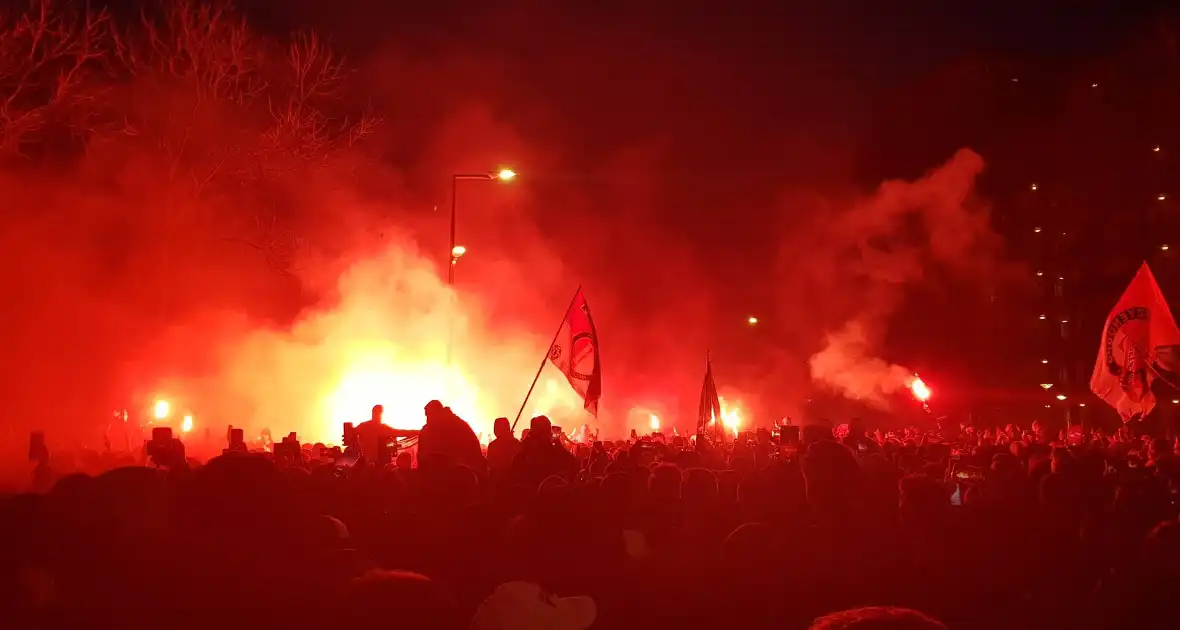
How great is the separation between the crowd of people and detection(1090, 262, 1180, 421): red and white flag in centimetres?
741

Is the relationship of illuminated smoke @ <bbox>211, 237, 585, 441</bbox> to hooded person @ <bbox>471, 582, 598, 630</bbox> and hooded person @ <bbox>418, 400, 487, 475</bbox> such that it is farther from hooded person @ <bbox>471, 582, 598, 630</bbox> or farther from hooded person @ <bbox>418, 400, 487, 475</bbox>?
hooded person @ <bbox>471, 582, 598, 630</bbox>

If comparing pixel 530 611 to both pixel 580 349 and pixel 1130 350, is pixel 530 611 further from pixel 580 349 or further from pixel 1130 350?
pixel 1130 350

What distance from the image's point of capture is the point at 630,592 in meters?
4.56

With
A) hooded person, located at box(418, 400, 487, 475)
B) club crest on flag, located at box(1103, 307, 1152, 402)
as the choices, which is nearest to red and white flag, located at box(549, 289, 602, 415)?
hooded person, located at box(418, 400, 487, 475)

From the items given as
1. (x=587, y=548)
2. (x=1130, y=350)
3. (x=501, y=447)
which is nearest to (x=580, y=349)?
(x=501, y=447)

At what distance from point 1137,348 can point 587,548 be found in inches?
537

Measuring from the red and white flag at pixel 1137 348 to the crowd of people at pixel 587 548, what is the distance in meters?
7.41

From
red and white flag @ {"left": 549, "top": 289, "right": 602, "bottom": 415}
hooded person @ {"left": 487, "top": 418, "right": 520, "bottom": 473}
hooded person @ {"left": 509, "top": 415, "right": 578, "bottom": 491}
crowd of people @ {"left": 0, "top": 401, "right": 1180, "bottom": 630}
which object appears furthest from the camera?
red and white flag @ {"left": 549, "top": 289, "right": 602, "bottom": 415}

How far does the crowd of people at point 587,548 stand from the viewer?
10.6 feet

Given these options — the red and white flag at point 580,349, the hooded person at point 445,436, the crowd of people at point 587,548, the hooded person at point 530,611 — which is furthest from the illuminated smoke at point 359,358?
the hooded person at point 530,611

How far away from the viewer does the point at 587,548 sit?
405cm

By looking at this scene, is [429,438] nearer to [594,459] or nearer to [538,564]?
[594,459]

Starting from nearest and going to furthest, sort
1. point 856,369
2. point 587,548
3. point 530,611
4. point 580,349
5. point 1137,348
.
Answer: point 530,611, point 587,548, point 1137,348, point 580,349, point 856,369

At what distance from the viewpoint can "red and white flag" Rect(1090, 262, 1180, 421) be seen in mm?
14141
